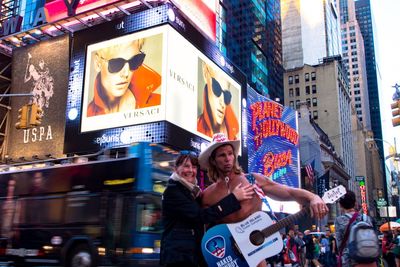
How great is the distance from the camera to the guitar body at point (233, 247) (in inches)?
142

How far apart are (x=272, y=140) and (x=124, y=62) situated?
1978cm

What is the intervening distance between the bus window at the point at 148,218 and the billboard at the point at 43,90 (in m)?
17.0

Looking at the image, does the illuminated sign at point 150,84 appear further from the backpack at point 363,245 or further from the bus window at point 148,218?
the backpack at point 363,245

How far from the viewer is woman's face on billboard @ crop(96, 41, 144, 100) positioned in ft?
82.7

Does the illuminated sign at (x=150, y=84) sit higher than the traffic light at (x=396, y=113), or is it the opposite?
the illuminated sign at (x=150, y=84)

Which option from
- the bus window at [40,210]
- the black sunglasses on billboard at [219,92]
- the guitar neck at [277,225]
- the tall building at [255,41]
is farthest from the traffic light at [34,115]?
the tall building at [255,41]

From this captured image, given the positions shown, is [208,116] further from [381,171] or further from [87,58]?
[381,171]

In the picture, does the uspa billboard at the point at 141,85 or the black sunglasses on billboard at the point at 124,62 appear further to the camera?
the black sunglasses on billboard at the point at 124,62

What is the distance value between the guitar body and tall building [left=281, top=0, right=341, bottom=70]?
431 ft

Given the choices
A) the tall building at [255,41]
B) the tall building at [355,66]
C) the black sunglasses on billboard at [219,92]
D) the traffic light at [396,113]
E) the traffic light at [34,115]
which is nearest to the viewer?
the traffic light at [34,115]

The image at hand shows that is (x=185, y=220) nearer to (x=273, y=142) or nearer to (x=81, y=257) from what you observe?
(x=81, y=257)

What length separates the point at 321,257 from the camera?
2083 cm

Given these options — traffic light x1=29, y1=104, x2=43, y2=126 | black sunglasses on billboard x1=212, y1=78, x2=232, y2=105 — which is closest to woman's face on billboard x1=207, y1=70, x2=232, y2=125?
black sunglasses on billboard x1=212, y1=78, x2=232, y2=105

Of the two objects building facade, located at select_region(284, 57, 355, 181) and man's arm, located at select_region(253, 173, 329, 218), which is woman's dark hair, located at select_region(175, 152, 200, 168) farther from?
building facade, located at select_region(284, 57, 355, 181)
